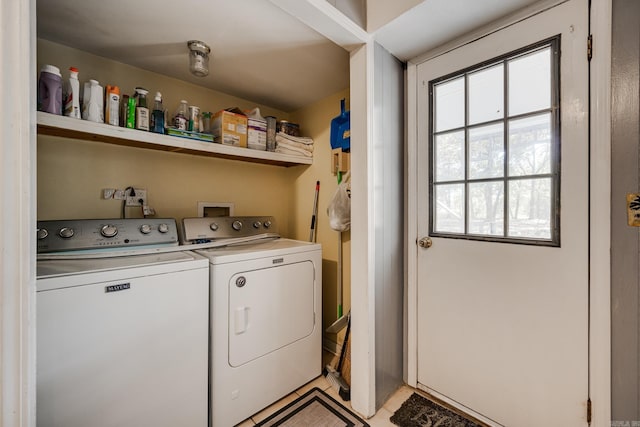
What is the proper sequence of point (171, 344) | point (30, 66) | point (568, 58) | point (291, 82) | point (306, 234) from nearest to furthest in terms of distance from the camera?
point (30, 66), point (568, 58), point (171, 344), point (291, 82), point (306, 234)

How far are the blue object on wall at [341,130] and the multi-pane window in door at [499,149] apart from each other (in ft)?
2.14

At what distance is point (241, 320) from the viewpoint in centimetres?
147

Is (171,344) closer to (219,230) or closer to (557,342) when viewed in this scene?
(219,230)

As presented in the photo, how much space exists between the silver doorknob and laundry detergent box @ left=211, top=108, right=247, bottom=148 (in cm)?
144

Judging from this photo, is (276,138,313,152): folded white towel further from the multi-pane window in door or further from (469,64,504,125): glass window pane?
(469,64,504,125): glass window pane

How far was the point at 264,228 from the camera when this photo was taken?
2100mm

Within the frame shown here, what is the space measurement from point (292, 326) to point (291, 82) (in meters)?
1.83

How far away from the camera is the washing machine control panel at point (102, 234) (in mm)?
1230

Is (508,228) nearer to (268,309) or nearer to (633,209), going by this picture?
(633,209)

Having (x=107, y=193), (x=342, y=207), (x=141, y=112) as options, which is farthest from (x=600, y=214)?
(x=107, y=193)

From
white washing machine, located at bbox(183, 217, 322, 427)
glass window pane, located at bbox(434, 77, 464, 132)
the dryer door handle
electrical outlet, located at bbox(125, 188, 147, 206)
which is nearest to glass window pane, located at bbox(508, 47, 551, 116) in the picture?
glass window pane, located at bbox(434, 77, 464, 132)

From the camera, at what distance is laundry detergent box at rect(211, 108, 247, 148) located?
1846mm

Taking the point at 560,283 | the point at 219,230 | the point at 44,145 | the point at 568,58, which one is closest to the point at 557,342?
Result: the point at 560,283

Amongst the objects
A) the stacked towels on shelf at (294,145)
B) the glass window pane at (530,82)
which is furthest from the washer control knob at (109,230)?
the glass window pane at (530,82)
